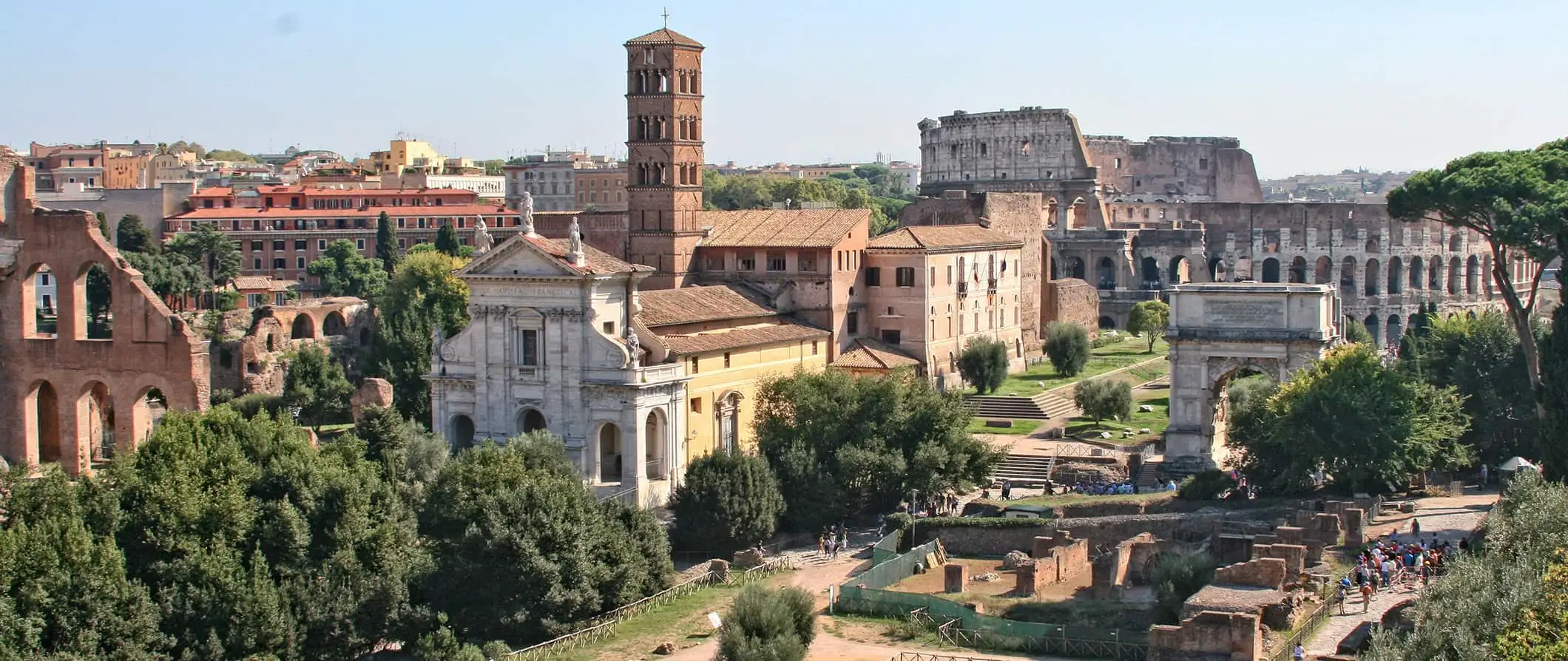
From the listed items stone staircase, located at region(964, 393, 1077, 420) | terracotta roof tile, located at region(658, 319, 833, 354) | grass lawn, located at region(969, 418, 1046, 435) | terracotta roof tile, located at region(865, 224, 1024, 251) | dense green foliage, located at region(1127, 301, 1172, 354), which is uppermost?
terracotta roof tile, located at region(865, 224, 1024, 251)

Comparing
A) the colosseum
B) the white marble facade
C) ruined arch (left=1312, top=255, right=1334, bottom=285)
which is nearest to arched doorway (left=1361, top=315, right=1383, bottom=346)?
the colosseum

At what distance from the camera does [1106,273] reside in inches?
4267

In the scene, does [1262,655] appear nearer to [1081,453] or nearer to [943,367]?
[1081,453]

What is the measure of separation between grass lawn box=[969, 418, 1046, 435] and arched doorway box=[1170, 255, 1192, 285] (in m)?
45.3

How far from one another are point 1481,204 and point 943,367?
70.9 feet

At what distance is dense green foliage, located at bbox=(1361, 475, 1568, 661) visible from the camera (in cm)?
2792

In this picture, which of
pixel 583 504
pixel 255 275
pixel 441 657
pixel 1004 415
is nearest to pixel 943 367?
pixel 1004 415

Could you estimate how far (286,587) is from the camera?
3897 centimetres

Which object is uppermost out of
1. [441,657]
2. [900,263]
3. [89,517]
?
[900,263]

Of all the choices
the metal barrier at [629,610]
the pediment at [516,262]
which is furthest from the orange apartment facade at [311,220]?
the metal barrier at [629,610]

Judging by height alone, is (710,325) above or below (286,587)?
above

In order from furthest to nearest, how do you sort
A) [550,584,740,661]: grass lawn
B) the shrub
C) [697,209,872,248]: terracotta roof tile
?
[697,209,872,248]: terracotta roof tile → the shrub → [550,584,740,661]: grass lawn

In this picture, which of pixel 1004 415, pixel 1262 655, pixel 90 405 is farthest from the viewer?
pixel 1004 415

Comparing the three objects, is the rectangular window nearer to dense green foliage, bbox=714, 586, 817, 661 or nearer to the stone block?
the stone block
